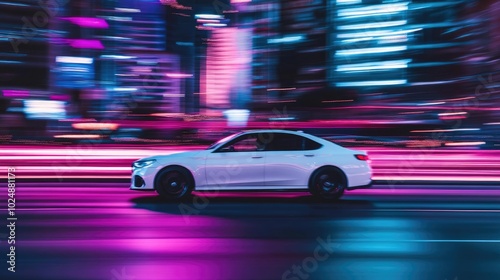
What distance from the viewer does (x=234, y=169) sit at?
34.5 feet

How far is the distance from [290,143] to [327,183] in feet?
3.19

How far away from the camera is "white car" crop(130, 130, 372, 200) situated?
34.7 ft

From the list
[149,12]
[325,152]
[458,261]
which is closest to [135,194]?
[325,152]

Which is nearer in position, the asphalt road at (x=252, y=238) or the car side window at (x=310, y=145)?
the asphalt road at (x=252, y=238)

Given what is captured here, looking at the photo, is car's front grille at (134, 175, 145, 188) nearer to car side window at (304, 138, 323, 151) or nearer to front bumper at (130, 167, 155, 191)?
front bumper at (130, 167, 155, 191)

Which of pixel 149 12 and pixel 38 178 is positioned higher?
pixel 149 12

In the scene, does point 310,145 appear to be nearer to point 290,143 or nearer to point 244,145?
point 290,143

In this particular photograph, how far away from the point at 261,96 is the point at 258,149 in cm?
9061

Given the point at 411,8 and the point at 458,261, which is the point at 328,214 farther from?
the point at 411,8

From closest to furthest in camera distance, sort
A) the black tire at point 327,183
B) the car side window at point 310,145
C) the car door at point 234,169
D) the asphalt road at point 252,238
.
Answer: the asphalt road at point 252,238 → the car door at point 234,169 → the black tire at point 327,183 → the car side window at point 310,145

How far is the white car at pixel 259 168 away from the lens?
34.7 ft

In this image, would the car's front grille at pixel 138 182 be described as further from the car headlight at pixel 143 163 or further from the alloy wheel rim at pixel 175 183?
the alloy wheel rim at pixel 175 183

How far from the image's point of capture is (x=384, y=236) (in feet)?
25.1

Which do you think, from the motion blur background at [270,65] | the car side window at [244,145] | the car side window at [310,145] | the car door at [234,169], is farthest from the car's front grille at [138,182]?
the motion blur background at [270,65]
